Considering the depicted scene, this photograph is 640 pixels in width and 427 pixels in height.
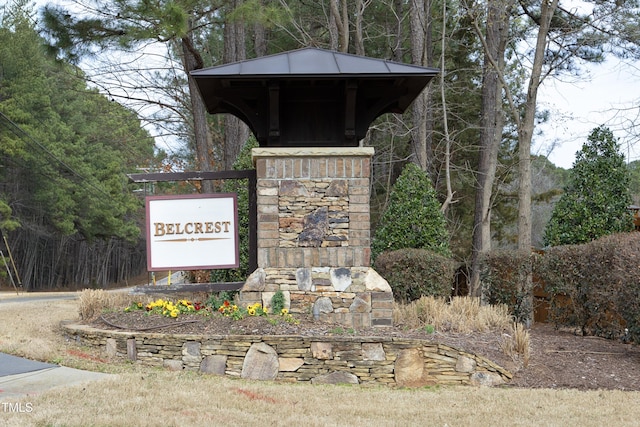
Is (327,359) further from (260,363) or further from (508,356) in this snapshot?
(508,356)

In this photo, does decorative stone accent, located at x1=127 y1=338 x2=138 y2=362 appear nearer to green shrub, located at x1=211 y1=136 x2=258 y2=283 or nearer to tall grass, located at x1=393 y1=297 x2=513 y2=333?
tall grass, located at x1=393 y1=297 x2=513 y2=333

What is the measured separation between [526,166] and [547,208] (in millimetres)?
23931

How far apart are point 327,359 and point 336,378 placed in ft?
0.70

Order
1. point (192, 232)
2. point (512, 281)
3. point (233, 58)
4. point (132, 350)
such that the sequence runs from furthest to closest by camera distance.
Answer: point (233, 58)
point (512, 281)
point (192, 232)
point (132, 350)

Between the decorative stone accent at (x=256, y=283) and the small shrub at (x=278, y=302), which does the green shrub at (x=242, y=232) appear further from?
the small shrub at (x=278, y=302)

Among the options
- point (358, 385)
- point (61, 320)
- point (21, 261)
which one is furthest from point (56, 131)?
point (358, 385)

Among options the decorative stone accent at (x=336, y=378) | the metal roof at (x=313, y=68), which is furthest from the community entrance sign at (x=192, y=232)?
the decorative stone accent at (x=336, y=378)

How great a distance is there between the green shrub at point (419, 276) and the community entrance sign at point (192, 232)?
2.76 meters

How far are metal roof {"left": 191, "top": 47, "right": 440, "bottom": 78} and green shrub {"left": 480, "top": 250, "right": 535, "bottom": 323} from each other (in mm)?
3679

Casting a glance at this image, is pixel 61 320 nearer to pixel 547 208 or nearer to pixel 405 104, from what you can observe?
pixel 405 104

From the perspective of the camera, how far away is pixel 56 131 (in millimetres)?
28141

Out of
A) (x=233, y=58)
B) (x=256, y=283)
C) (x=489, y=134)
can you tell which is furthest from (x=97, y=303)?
(x=489, y=134)

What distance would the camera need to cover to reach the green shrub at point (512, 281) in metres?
9.97

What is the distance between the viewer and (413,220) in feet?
38.0
